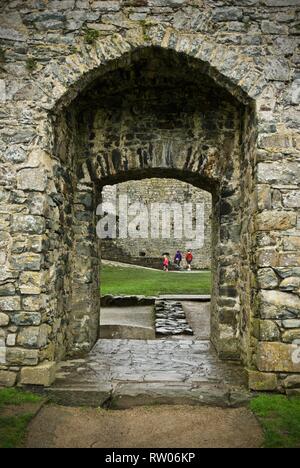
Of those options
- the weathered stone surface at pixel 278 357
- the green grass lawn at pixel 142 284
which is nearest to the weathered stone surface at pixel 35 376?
the weathered stone surface at pixel 278 357

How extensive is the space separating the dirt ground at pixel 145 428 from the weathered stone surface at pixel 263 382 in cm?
40

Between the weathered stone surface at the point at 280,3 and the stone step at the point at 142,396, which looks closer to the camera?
the stone step at the point at 142,396

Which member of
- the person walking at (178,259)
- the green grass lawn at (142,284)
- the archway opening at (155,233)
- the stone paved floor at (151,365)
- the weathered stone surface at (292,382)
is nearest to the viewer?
the weathered stone surface at (292,382)

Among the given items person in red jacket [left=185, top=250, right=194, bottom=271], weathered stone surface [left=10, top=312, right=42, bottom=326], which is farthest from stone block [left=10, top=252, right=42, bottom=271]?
person in red jacket [left=185, top=250, right=194, bottom=271]

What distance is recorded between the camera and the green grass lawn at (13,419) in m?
2.99

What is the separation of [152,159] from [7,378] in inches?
119

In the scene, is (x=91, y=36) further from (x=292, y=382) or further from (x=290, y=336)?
(x=292, y=382)

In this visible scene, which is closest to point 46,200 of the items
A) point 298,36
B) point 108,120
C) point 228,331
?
point 108,120

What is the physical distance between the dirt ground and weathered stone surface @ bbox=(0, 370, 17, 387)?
56 centimetres

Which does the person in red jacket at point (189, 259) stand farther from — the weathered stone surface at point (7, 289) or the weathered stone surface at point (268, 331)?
the weathered stone surface at point (7, 289)

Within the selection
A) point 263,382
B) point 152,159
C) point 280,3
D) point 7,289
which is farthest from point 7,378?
point 280,3

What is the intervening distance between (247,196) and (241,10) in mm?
1936

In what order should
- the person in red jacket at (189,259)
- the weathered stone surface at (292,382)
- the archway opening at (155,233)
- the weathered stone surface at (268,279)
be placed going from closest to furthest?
the weathered stone surface at (292,382), the weathered stone surface at (268,279), the archway opening at (155,233), the person in red jacket at (189,259)
